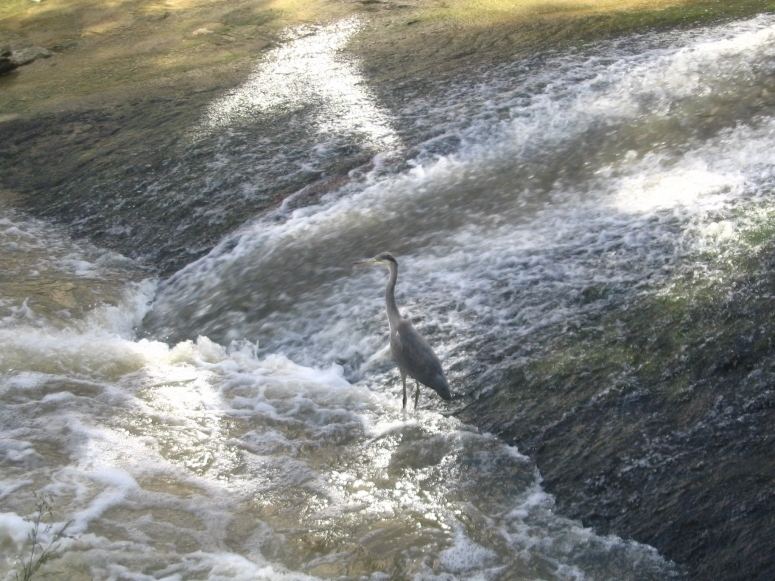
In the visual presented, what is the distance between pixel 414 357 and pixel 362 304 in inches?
56.2

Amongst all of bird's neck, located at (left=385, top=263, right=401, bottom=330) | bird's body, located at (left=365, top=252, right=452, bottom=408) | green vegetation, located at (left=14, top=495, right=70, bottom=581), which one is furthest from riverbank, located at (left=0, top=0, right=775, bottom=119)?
green vegetation, located at (left=14, top=495, right=70, bottom=581)

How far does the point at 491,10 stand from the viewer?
1285cm

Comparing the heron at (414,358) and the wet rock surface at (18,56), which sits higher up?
the wet rock surface at (18,56)

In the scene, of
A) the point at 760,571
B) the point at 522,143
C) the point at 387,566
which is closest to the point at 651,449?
the point at 760,571

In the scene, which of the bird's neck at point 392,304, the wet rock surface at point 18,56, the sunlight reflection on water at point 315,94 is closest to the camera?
the bird's neck at point 392,304

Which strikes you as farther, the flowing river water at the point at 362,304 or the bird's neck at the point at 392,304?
the bird's neck at the point at 392,304

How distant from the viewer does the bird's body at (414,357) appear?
18.4 feet

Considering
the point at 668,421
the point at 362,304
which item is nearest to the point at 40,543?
the point at 362,304

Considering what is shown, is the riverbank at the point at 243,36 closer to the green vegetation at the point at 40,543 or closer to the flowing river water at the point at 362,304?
the flowing river water at the point at 362,304

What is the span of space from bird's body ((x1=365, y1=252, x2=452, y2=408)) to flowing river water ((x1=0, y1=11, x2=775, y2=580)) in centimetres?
22

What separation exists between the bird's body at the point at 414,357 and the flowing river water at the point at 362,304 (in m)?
0.22

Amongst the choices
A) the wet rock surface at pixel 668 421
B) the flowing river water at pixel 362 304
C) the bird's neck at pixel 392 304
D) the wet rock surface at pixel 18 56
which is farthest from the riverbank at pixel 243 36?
the wet rock surface at pixel 668 421

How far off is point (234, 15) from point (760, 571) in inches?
496

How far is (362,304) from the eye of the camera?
706 centimetres
